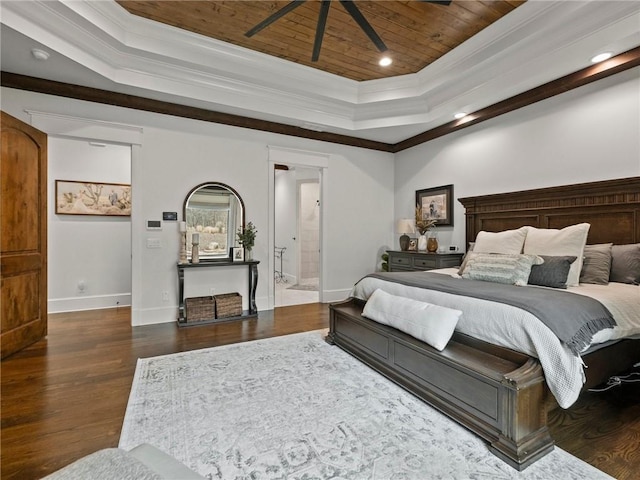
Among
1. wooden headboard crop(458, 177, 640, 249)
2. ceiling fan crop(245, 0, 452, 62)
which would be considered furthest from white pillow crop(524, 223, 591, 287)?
ceiling fan crop(245, 0, 452, 62)

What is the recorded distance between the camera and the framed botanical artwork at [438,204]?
497 centimetres

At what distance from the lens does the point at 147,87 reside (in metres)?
3.70

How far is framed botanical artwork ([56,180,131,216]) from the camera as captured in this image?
481cm

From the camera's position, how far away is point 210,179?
4547 mm

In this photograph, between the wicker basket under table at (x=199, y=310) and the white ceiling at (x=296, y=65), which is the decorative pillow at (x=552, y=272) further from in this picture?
the wicker basket under table at (x=199, y=310)

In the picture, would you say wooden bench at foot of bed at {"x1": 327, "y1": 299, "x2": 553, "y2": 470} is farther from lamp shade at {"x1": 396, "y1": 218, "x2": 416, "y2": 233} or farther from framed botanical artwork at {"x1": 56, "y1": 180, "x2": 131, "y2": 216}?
framed botanical artwork at {"x1": 56, "y1": 180, "x2": 131, "y2": 216}

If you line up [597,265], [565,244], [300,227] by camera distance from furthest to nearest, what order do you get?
[300,227] < [565,244] < [597,265]

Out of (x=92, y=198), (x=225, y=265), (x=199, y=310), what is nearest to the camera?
(x=199, y=310)

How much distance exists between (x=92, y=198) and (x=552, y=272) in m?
6.16

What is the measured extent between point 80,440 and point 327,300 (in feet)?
13.0

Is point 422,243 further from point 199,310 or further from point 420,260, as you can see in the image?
point 199,310

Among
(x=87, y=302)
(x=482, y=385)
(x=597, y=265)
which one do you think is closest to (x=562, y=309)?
(x=482, y=385)

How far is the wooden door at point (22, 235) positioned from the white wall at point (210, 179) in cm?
61

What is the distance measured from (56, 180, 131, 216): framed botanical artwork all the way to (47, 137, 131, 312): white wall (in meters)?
0.08
